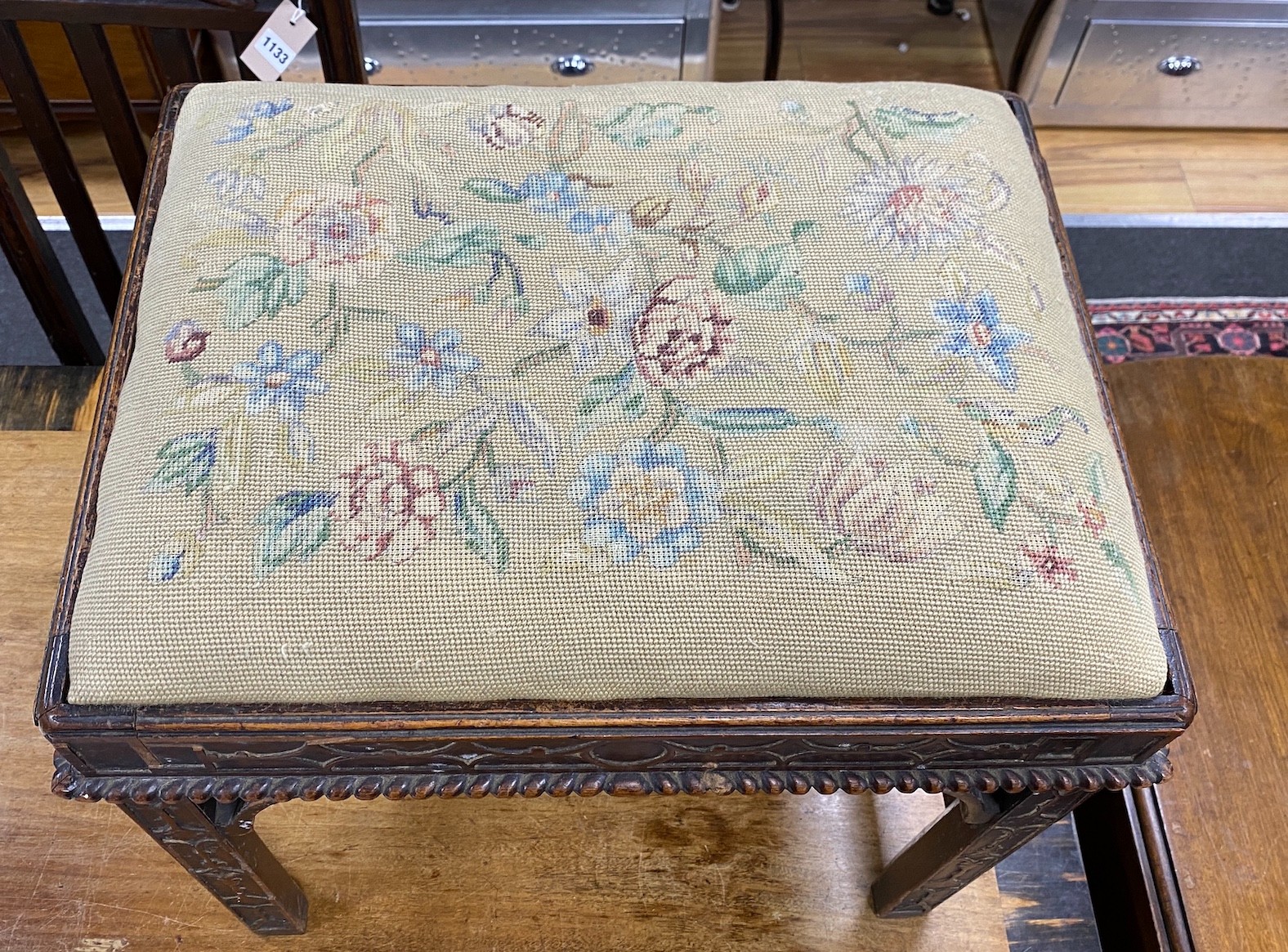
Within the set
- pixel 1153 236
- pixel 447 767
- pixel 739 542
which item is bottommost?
pixel 1153 236

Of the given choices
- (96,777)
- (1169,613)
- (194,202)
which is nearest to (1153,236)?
(1169,613)

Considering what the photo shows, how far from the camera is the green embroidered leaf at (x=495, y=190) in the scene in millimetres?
661

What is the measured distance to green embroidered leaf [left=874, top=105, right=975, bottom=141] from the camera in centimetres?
69

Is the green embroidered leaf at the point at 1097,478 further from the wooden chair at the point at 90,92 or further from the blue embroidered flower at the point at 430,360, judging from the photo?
the wooden chair at the point at 90,92

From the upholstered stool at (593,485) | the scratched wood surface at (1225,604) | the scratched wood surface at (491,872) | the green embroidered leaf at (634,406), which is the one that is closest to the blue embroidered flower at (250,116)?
the upholstered stool at (593,485)

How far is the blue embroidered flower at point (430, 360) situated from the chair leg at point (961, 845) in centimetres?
40

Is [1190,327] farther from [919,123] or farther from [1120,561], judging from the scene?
[1120,561]

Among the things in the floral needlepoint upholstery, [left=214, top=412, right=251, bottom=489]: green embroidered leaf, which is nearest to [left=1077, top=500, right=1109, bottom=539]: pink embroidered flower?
the floral needlepoint upholstery

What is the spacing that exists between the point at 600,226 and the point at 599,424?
0.15 metres

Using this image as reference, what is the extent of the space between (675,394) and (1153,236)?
1.33m

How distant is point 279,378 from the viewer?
0.58 m

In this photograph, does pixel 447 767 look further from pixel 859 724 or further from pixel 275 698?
pixel 859 724

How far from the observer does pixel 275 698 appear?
53cm

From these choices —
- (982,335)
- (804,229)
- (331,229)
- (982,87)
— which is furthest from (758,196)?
(982,87)
